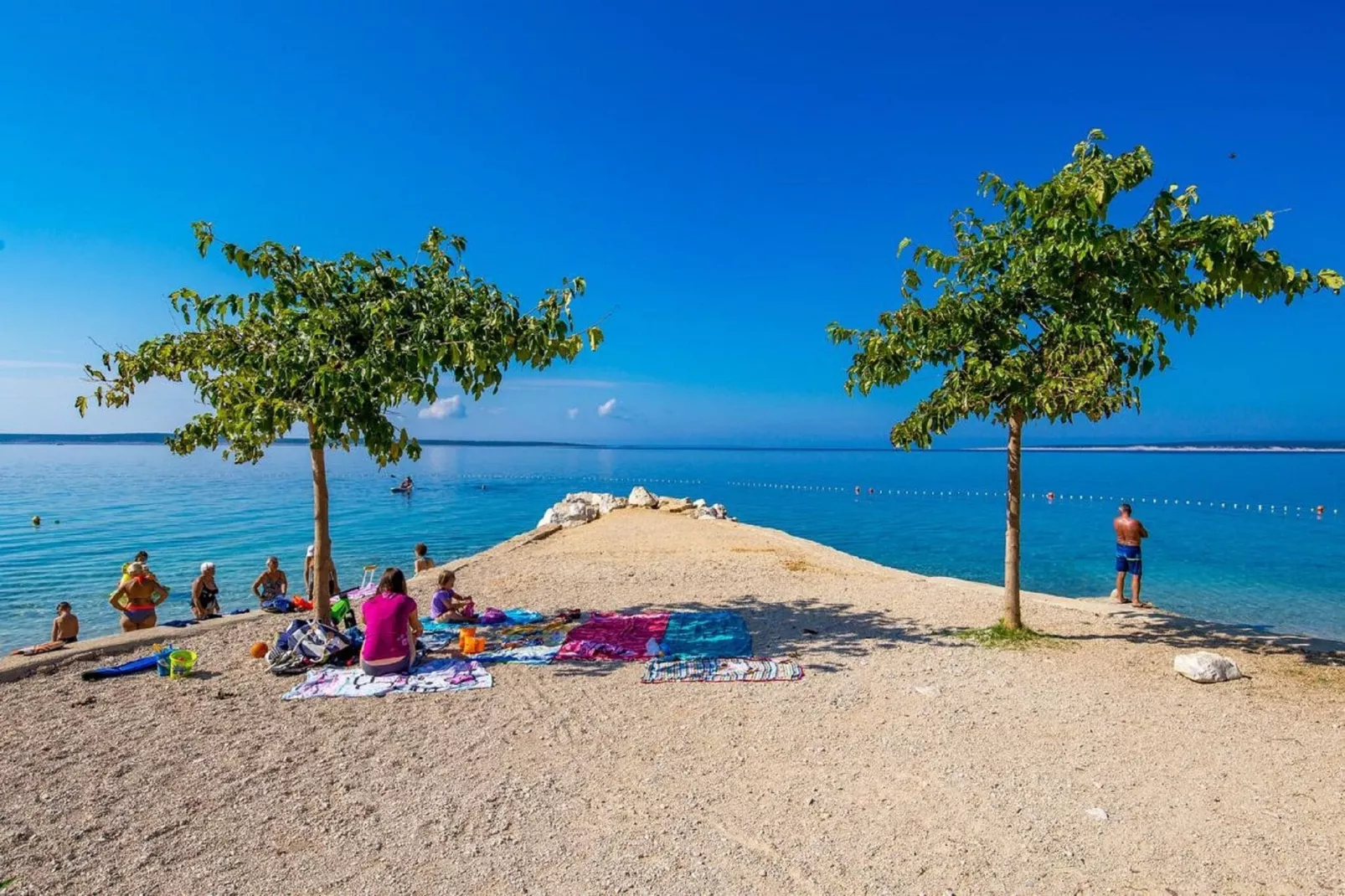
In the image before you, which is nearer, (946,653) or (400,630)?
(400,630)

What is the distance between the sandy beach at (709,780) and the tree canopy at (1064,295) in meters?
3.37

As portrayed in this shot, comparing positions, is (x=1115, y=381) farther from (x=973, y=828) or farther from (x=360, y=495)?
(x=360, y=495)

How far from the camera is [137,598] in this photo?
455 inches

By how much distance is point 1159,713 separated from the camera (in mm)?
7152

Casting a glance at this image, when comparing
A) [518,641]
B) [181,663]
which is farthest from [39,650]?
[518,641]

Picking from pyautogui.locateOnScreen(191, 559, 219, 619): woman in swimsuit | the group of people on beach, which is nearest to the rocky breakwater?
the group of people on beach

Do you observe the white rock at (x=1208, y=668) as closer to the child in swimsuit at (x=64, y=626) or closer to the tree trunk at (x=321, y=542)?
the tree trunk at (x=321, y=542)

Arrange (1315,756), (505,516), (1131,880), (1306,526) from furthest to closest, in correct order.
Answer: (505,516)
(1306,526)
(1315,756)
(1131,880)

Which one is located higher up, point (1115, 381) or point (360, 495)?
point (1115, 381)

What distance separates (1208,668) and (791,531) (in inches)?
1088

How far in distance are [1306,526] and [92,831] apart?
44.9 meters

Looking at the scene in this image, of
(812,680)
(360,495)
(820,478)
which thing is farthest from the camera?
(820,478)

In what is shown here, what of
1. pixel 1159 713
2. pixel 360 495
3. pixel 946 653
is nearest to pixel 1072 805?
pixel 1159 713

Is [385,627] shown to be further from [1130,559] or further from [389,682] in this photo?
[1130,559]
